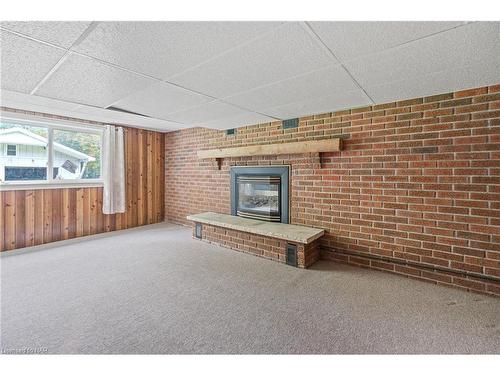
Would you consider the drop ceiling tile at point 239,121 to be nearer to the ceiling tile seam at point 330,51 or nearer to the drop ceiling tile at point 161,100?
the drop ceiling tile at point 161,100

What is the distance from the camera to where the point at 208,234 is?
3.80 metres

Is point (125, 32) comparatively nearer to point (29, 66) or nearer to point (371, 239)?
point (29, 66)

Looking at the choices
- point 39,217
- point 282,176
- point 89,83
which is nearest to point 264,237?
point 282,176

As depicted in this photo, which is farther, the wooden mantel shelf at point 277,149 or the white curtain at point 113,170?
the white curtain at point 113,170

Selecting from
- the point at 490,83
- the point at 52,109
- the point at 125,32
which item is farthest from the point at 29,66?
the point at 490,83

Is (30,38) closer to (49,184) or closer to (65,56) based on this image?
(65,56)

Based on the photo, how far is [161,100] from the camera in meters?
2.62

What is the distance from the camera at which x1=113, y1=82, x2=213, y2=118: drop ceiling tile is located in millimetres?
2307

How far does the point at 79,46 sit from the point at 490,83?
3.25 metres

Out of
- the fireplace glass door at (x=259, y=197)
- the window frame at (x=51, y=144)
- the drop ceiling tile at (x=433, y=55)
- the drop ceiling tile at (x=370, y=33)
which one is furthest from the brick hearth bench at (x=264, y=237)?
the window frame at (x=51, y=144)

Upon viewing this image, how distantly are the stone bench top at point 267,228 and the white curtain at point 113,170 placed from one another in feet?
5.44

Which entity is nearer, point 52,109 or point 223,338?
point 223,338

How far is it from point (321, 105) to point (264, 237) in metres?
1.80

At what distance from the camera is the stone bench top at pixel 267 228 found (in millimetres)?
2760
